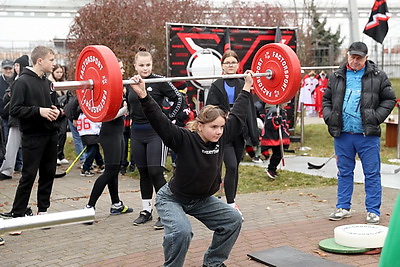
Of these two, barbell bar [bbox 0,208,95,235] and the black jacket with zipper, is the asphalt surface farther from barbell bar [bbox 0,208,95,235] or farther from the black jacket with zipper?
barbell bar [bbox 0,208,95,235]

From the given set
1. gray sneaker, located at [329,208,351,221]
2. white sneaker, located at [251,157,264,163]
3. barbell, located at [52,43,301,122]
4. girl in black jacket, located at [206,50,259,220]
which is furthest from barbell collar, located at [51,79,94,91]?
white sneaker, located at [251,157,264,163]

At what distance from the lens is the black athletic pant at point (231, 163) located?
269 inches

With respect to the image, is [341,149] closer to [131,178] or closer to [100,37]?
[131,178]

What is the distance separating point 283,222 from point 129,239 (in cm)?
185

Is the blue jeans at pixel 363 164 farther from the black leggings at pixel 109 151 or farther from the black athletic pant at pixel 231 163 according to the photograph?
the black leggings at pixel 109 151

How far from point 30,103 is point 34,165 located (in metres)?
0.67

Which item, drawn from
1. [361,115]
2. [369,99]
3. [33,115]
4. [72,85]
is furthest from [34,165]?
[369,99]

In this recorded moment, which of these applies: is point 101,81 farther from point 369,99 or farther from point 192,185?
point 369,99

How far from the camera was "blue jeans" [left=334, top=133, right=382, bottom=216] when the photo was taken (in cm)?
683

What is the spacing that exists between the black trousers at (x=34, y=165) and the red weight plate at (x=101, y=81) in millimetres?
Answer: 1608

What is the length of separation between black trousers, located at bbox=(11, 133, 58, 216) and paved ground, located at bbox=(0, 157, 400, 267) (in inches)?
14.6

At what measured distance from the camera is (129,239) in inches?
248

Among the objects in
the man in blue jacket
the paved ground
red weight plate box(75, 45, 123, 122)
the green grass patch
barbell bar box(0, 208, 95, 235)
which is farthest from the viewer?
the green grass patch

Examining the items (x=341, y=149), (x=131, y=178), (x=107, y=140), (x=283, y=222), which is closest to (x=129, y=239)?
(x=107, y=140)
